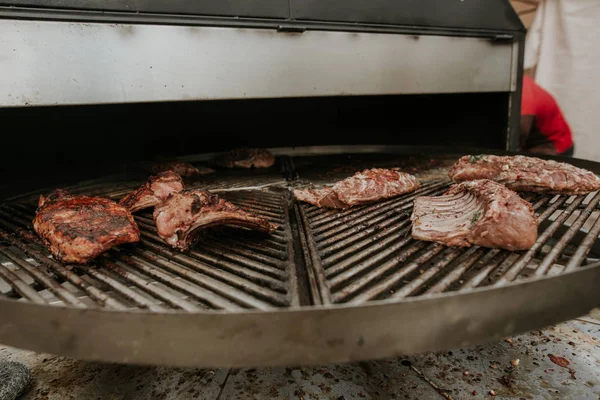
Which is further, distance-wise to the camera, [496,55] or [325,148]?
[325,148]

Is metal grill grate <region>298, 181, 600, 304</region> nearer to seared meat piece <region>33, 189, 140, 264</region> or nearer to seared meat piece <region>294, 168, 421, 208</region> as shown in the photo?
Answer: seared meat piece <region>294, 168, 421, 208</region>

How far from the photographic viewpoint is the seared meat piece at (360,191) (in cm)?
216

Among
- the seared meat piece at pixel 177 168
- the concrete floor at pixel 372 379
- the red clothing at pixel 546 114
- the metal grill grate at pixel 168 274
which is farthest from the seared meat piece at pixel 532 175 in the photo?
the red clothing at pixel 546 114

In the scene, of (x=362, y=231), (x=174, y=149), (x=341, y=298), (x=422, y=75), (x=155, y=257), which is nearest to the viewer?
(x=341, y=298)

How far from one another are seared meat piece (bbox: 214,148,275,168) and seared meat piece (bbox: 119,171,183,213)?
1173 mm

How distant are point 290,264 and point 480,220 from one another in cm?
84

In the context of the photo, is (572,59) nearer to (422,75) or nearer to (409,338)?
(422,75)

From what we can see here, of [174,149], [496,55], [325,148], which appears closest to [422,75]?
Result: [496,55]

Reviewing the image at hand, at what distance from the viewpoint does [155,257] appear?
1.61m

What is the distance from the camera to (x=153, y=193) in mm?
2207

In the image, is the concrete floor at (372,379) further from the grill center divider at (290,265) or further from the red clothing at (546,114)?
the red clothing at (546,114)

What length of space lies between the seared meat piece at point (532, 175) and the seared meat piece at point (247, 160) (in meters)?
1.79

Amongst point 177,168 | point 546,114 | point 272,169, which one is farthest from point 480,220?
point 546,114

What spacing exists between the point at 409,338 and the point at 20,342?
119cm
